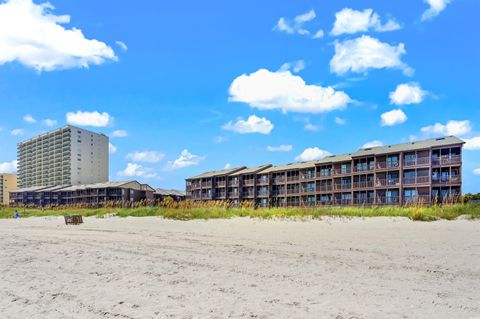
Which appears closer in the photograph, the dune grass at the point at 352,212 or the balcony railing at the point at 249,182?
the dune grass at the point at 352,212

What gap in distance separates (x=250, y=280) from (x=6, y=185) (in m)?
201

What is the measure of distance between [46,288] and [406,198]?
48020 millimetres

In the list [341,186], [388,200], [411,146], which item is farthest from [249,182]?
[411,146]

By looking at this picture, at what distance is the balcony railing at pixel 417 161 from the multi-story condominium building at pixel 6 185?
582 ft

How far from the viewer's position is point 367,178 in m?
54.5

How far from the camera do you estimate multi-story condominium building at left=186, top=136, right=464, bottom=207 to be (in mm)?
45906

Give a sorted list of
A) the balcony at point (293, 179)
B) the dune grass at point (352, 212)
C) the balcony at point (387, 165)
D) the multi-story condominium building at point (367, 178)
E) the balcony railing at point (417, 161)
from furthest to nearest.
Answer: the balcony at point (293, 179)
the balcony at point (387, 165)
the balcony railing at point (417, 161)
the multi-story condominium building at point (367, 178)
the dune grass at point (352, 212)

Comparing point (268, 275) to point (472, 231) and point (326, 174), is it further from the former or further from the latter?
point (326, 174)

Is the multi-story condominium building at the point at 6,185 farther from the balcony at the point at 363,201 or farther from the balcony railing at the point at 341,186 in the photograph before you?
the balcony at the point at 363,201

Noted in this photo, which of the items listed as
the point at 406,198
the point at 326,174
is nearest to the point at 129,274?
the point at 406,198

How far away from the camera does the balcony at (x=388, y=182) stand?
5031 cm

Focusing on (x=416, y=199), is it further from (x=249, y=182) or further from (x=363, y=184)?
(x=249, y=182)

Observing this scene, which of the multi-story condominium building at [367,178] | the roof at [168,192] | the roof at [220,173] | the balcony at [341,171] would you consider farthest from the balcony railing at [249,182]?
the roof at [168,192]

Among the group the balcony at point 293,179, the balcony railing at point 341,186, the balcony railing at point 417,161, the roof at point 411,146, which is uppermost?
the roof at point 411,146
